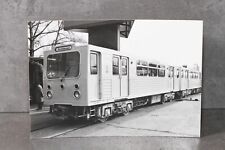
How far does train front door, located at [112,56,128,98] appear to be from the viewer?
2408 millimetres

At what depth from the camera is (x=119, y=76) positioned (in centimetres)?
244

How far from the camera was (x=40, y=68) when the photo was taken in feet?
7.94

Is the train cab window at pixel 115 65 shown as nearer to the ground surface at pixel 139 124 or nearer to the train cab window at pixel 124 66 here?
the train cab window at pixel 124 66

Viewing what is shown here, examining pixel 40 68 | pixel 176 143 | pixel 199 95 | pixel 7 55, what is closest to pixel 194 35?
pixel 199 95

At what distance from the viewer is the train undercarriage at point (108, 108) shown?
238 cm

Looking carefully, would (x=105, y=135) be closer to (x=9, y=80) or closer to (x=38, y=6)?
(x=9, y=80)

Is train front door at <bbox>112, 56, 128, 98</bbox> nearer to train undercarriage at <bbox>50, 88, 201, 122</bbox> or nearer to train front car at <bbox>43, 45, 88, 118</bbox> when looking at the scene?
train undercarriage at <bbox>50, 88, 201, 122</bbox>

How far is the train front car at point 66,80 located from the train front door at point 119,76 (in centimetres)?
Answer: 27

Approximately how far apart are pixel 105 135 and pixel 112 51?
766 mm

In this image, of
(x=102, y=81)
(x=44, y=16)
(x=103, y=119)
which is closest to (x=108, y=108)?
(x=103, y=119)

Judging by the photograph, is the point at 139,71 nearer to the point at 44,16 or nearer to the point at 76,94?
the point at 76,94

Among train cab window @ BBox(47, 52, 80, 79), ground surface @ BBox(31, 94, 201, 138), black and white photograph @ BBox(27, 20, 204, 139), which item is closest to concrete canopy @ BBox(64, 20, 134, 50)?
black and white photograph @ BBox(27, 20, 204, 139)

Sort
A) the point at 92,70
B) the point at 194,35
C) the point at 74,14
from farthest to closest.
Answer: the point at 74,14, the point at 194,35, the point at 92,70

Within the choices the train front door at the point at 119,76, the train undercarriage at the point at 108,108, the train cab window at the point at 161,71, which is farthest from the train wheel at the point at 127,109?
the train cab window at the point at 161,71
